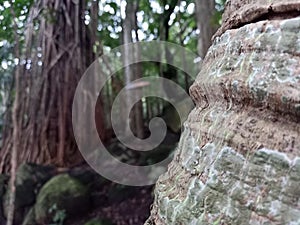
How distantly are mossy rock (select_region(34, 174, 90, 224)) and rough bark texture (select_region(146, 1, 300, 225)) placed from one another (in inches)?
83.2

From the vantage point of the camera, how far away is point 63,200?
109 inches

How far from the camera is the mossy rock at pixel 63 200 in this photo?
2771 mm

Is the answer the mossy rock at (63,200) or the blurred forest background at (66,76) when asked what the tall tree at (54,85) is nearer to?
the blurred forest background at (66,76)

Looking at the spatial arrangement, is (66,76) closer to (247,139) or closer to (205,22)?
(205,22)

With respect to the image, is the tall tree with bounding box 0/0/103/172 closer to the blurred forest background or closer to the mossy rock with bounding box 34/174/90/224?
the blurred forest background

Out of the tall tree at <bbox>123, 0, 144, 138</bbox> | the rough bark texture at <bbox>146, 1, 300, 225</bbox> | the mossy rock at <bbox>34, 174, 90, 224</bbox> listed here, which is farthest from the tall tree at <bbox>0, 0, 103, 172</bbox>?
the rough bark texture at <bbox>146, 1, 300, 225</bbox>

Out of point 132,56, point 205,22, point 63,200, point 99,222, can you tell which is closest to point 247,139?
point 205,22

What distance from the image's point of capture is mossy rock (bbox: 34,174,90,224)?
2.77 metres

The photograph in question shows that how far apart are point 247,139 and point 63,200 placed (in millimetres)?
2341

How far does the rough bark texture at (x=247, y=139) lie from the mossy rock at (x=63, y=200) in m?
2.11

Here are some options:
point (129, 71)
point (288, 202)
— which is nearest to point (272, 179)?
point (288, 202)

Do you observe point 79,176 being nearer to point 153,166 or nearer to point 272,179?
point 153,166

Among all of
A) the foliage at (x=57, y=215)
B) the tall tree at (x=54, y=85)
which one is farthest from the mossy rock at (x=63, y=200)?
the tall tree at (x=54, y=85)

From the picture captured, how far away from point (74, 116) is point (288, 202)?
305 centimetres
